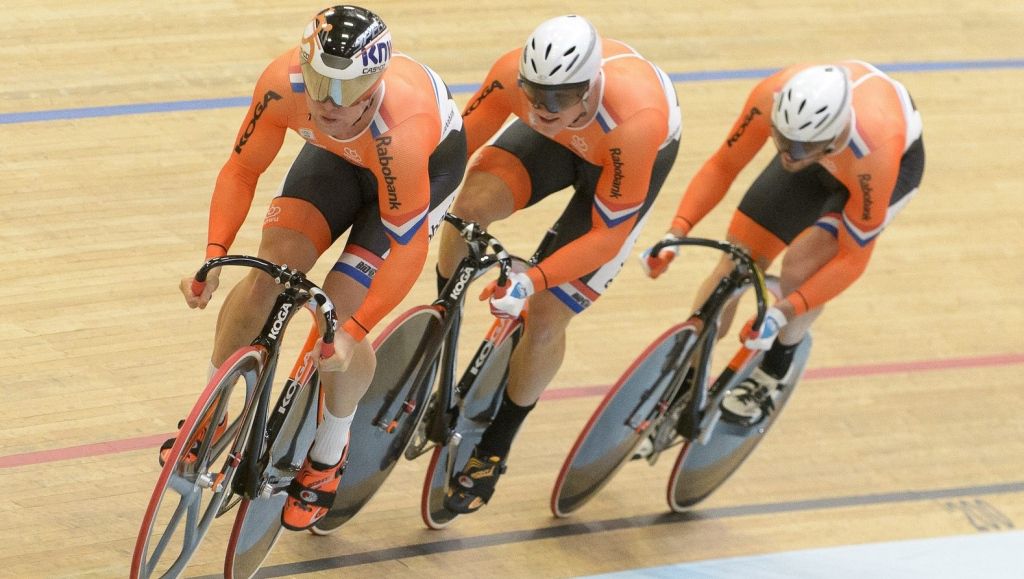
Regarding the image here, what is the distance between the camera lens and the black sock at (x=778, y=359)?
4477 millimetres

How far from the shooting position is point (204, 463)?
328 cm

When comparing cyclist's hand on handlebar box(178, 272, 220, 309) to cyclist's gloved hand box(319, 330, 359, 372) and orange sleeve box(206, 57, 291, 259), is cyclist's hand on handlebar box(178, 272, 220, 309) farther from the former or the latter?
cyclist's gloved hand box(319, 330, 359, 372)

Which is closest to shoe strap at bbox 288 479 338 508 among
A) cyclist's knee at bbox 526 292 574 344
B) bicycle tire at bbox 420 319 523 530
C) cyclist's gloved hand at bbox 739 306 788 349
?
bicycle tire at bbox 420 319 523 530

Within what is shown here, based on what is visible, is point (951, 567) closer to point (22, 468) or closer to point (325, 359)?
point (325, 359)

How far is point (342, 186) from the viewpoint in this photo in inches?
139

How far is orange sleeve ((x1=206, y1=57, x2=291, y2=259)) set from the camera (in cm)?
331

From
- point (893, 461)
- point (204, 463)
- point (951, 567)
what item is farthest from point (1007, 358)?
point (204, 463)

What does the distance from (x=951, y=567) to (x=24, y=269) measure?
3216mm

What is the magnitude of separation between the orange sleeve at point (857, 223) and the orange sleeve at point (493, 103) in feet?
3.32

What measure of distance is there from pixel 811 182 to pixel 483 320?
1371mm

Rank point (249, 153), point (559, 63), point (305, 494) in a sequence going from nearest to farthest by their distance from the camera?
point (249, 153), point (559, 63), point (305, 494)

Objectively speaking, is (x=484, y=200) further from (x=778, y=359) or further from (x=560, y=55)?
(x=778, y=359)

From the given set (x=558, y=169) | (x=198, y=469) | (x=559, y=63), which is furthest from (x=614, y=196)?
(x=198, y=469)

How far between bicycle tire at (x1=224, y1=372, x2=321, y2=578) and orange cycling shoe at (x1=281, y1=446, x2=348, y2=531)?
3cm
